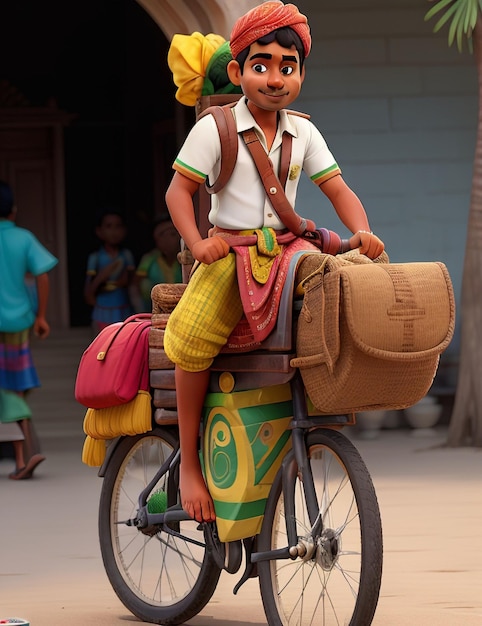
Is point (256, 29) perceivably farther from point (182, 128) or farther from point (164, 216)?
point (182, 128)

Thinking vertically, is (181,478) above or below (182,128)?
below

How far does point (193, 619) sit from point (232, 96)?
2.07 m

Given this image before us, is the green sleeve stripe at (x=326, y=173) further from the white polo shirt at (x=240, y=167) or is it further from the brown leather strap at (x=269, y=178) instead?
the brown leather strap at (x=269, y=178)

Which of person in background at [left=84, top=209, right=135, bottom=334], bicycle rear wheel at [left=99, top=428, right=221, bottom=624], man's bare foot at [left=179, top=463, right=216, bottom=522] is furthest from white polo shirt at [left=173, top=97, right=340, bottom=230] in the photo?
person in background at [left=84, top=209, right=135, bottom=334]

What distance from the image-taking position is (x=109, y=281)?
1168 cm

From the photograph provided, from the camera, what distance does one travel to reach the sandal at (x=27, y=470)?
8.88m

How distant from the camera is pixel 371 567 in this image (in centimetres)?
401

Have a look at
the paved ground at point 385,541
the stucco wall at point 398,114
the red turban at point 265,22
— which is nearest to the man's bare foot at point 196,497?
the paved ground at point 385,541

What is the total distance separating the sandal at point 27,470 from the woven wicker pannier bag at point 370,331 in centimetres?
494

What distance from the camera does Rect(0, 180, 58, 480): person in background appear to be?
895 cm

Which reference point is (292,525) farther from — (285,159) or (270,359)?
(285,159)

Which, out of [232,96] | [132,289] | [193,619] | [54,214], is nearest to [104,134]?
[54,214]

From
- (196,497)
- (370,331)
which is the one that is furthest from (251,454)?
(370,331)

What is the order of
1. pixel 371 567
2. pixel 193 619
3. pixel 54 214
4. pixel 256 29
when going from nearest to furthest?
pixel 371 567, pixel 256 29, pixel 193 619, pixel 54 214
